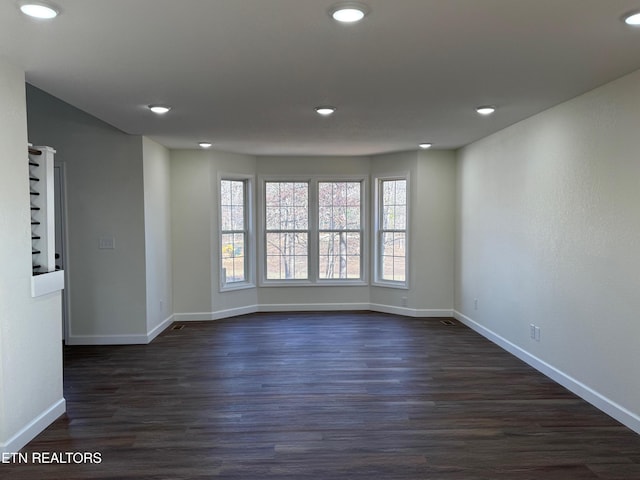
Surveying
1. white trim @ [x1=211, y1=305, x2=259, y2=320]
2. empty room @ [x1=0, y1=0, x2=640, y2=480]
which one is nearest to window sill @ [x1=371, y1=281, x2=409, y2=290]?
empty room @ [x1=0, y1=0, x2=640, y2=480]

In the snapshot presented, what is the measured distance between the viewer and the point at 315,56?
266 centimetres

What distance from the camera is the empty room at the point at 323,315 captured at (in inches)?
97.4

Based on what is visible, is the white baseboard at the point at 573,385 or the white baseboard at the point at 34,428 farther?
the white baseboard at the point at 573,385

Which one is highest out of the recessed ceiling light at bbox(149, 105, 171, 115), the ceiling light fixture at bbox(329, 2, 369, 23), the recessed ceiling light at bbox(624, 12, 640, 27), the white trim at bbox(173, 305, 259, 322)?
the recessed ceiling light at bbox(149, 105, 171, 115)

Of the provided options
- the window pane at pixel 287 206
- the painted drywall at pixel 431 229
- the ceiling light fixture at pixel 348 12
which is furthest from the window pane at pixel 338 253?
the ceiling light fixture at pixel 348 12

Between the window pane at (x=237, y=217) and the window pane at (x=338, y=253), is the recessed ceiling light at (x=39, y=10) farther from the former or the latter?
the window pane at (x=338, y=253)

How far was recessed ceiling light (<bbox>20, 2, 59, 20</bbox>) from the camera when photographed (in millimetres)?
2003

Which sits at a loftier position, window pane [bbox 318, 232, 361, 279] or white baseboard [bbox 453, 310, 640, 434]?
window pane [bbox 318, 232, 361, 279]

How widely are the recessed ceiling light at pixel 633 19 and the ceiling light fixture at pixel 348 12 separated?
122cm

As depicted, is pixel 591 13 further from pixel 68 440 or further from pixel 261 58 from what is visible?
pixel 68 440

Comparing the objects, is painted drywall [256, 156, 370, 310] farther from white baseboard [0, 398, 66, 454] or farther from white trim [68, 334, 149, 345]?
white baseboard [0, 398, 66, 454]

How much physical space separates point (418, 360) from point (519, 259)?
1389 millimetres

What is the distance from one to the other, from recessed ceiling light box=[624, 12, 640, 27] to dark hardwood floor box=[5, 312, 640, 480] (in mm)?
2276

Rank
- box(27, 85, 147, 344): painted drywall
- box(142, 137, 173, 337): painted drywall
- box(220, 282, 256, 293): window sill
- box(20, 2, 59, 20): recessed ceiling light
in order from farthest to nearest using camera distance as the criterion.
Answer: box(220, 282, 256, 293): window sill → box(142, 137, 173, 337): painted drywall → box(27, 85, 147, 344): painted drywall → box(20, 2, 59, 20): recessed ceiling light
